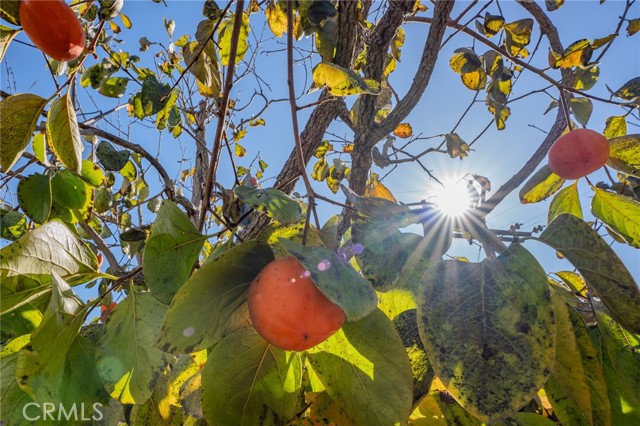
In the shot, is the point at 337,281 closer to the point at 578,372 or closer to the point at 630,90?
the point at 578,372

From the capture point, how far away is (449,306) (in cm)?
49

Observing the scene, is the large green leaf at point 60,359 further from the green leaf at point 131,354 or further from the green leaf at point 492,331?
the green leaf at point 492,331

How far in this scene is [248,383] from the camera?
0.62 m

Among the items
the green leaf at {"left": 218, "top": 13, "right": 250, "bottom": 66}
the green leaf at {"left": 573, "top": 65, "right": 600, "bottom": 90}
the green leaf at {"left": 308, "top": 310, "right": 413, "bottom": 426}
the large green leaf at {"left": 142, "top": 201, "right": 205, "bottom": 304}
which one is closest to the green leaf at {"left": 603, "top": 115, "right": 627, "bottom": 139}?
the green leaf at {"left": 573, "top": 65, "right": 600, "bottom": 90}

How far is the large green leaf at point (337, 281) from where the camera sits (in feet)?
1.47

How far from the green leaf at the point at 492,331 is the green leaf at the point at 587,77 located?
145cm

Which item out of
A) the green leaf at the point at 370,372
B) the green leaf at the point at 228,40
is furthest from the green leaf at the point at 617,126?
the green leaf at the point at 370,372

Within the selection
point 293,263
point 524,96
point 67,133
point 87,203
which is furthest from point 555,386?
point 524,96

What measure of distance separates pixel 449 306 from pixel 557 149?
1.03 meters

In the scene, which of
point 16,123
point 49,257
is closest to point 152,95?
point 16,123

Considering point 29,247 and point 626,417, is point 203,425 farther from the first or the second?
point 626,417

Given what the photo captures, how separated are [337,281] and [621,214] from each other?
2.37 ft

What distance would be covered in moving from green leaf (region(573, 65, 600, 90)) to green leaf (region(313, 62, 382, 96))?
48.3 inches

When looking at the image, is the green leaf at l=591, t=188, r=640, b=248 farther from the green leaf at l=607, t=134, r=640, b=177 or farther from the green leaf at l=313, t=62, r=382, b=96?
the green leaf at l=313, t=62, r=382, b=96
